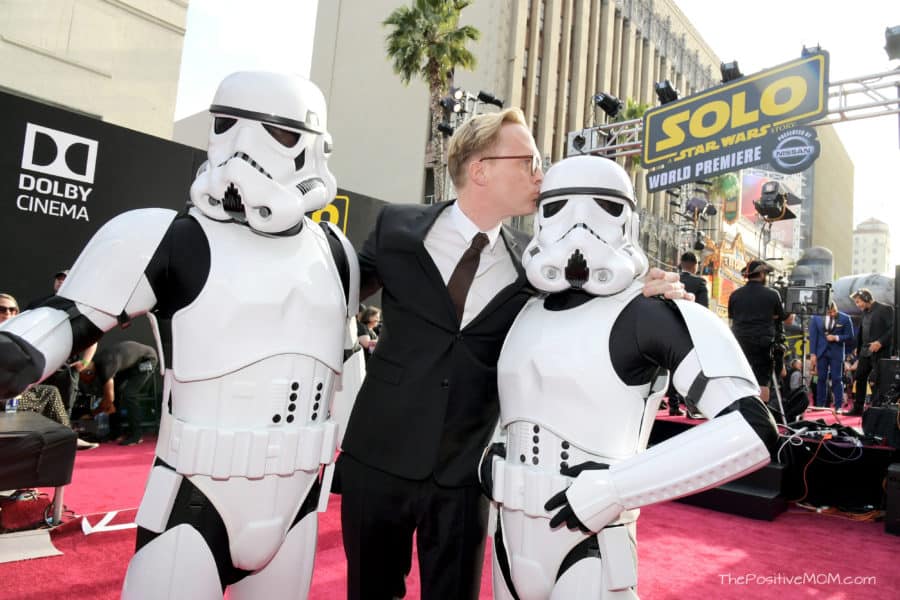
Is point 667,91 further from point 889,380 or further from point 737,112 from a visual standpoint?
point 889,380

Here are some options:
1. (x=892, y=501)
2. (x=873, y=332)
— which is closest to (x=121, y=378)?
(x=892, y=501)

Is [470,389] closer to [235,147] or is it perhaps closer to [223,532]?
[223,532]

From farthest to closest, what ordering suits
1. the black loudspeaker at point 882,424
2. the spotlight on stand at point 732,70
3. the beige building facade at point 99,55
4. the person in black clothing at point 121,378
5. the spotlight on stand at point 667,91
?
the beige building facade at point 99,55 < the spotlight on stand at point 667,91 < the spotlight on stand at point 732,70 < the person in black clothing at point 121,378 < the black loudspeaker at point 882,424

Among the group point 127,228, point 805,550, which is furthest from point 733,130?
point 127,228

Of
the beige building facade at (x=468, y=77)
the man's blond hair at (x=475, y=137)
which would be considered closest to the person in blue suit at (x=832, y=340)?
the man's blond hair at (x=475, y=137)

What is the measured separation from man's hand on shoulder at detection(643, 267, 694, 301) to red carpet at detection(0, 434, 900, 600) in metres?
2.18

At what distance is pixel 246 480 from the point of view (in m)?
1.56

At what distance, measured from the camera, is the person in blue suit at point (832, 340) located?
10195mm

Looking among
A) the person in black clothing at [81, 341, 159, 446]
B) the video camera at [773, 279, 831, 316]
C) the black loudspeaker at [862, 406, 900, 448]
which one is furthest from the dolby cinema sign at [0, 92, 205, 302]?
the video camera at [773, 279, 831, 316]

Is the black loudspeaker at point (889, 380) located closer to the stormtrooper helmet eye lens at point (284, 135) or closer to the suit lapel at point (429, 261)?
the suit lapel at point (429, 261)

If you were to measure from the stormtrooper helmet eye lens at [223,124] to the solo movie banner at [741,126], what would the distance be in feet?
23.2

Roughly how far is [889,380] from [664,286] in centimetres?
→ 675

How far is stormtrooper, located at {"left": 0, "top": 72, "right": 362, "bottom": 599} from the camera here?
4.93 feet

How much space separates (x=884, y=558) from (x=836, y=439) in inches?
52.5
